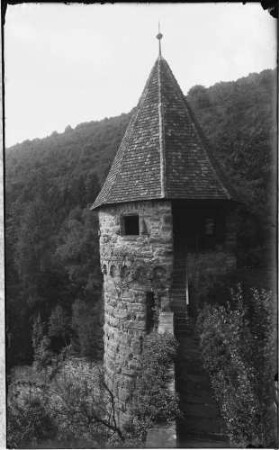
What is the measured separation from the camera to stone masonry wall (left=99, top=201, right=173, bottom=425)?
673 cm

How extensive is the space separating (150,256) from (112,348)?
6.40ft

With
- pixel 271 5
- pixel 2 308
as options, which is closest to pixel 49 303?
pixel 2 308

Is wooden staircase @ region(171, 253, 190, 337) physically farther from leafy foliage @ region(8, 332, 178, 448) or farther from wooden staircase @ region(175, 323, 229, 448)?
leafy foliage @ region(8, 332, 178, 448)

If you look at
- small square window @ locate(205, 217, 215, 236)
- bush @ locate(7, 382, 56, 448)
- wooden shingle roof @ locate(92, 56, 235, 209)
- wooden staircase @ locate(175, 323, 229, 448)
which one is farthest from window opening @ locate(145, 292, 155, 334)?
bush @ locate(7, 382, 56, 448)

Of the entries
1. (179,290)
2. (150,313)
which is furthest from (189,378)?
(179,290)

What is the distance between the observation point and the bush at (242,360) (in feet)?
14.0

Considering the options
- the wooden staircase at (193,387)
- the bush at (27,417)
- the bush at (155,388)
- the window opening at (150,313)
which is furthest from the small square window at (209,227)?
the bush at (27,417)

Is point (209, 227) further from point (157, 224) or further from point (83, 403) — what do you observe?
point (83, 403)

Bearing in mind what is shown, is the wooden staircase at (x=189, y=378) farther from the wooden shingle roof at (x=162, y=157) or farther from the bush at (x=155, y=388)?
the wooden shingle roof at (x=162, y=157)

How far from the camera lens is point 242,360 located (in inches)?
200

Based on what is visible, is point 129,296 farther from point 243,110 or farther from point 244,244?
point 243,110

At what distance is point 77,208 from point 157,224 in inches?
55.0

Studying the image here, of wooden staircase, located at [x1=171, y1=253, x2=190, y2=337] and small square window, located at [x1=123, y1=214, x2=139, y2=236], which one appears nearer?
wooden staircase, located at [x1=171, y1=253, x2=190, y2=337]

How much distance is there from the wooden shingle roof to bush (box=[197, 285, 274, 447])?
2.07 m
